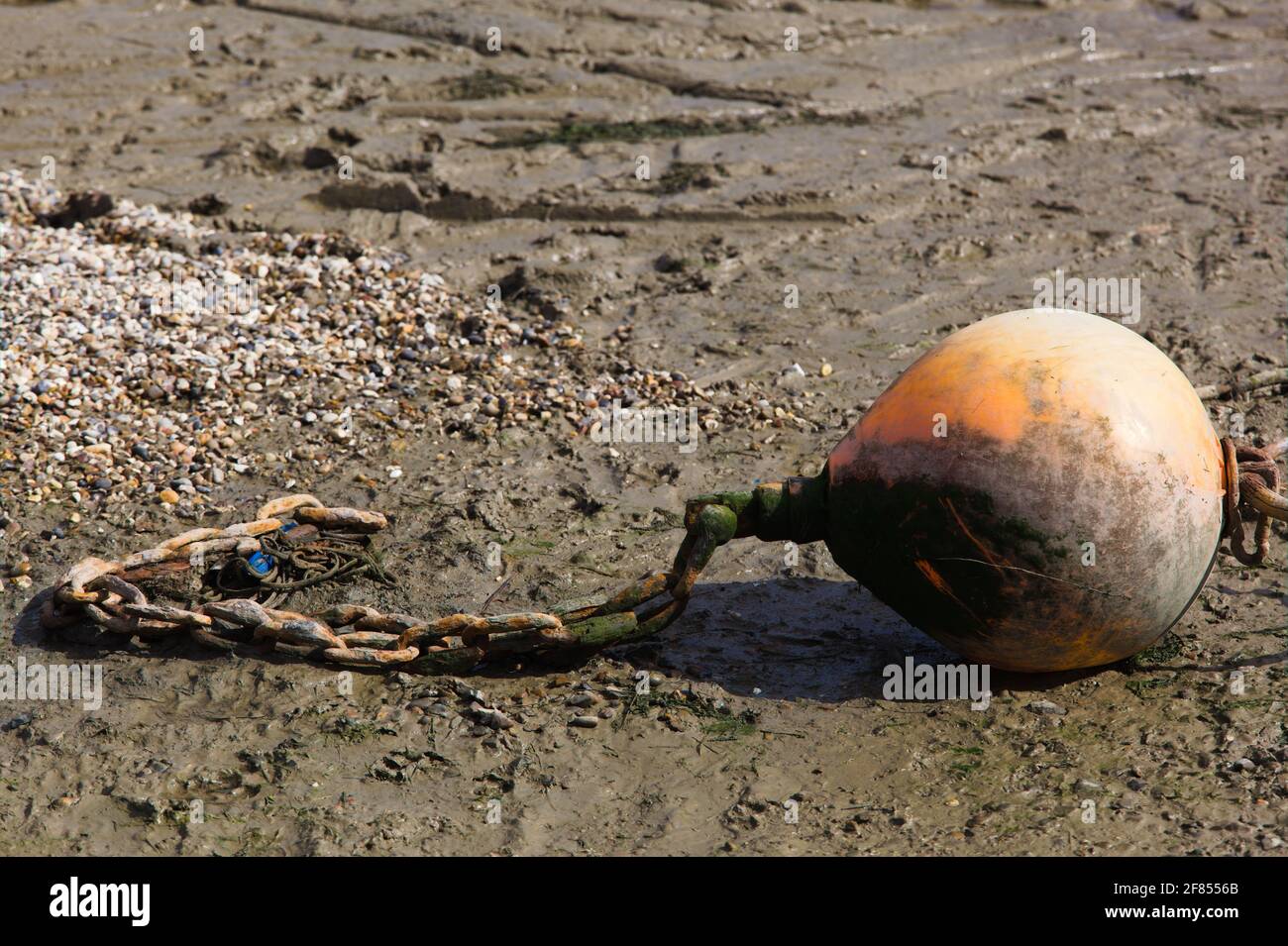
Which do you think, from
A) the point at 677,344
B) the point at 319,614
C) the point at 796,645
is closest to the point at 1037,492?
the point at 796,645

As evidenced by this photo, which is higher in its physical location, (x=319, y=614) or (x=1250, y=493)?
(x=1250, y=493)

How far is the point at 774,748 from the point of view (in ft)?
14.0

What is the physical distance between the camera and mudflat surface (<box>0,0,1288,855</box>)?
4.03 meters

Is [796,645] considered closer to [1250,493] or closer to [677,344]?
[1250,493]

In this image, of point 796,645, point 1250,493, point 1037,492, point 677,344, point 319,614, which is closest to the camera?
point 1037,492

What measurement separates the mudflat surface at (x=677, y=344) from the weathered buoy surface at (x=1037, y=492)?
16.9 inches

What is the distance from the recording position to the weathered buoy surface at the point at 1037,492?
3.93m

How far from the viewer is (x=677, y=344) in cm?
691

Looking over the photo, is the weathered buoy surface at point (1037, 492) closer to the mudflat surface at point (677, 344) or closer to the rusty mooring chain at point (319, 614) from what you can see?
the mudflat surface at point (677, 344)

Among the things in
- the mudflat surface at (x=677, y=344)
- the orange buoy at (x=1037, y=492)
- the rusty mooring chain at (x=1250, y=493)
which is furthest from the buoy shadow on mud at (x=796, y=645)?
the rusty mooring chain at (x=1250, y=493)

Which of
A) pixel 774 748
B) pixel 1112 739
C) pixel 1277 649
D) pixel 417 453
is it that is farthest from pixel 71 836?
pixel 1277 649

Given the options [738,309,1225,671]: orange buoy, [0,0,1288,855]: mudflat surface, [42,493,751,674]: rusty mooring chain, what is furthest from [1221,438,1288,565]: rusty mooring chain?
[42,493,751,674]: rusty mooring chain

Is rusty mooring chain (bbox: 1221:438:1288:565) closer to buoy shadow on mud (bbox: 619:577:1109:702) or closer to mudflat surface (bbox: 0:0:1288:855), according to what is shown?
mudflat surface (bbox: 0:0:1288:855)

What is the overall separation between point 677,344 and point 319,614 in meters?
2.83
